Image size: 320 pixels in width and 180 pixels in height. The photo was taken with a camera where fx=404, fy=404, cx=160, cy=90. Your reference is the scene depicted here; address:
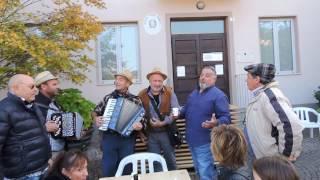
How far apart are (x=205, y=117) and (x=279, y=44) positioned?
6537 millimetres

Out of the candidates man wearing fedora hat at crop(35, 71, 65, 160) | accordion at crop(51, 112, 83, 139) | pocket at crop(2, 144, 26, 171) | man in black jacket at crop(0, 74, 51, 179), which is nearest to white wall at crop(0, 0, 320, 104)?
man wearing fedora hat at crop(35, 71, 65, 160)

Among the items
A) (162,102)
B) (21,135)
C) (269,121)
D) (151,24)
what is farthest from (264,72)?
(151,24)

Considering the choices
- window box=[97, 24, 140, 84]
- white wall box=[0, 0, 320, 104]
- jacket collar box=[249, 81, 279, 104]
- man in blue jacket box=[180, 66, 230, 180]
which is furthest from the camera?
window box=[97, 24, 140, 84]

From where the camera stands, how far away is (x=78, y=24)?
7176 millimetres

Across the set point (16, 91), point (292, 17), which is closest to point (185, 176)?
point (16, 91)

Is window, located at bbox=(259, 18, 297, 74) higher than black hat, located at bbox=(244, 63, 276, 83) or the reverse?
higher

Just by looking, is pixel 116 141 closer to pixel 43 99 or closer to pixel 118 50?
pixel 43 99

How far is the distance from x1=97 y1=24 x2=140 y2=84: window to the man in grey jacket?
20.5 feet

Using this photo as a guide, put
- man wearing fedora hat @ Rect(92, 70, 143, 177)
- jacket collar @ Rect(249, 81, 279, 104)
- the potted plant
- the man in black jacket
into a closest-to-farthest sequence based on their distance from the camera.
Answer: the man in black jacket
jacket collar @ Rect(249, 81, 279, 104)
man wearing fedora hat @ Rect(92, 70, 143, 177)
the potted plant

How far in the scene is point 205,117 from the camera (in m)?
5.08

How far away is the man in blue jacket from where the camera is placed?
5027mm

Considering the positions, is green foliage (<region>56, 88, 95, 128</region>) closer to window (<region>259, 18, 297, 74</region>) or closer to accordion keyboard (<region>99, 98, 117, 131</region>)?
accordion keyboard (<region>99, 98, 117, 131</region>)

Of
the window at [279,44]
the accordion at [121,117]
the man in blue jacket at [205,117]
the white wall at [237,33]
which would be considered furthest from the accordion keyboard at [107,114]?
the window at [279,44]

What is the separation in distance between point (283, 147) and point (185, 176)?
0.96m
